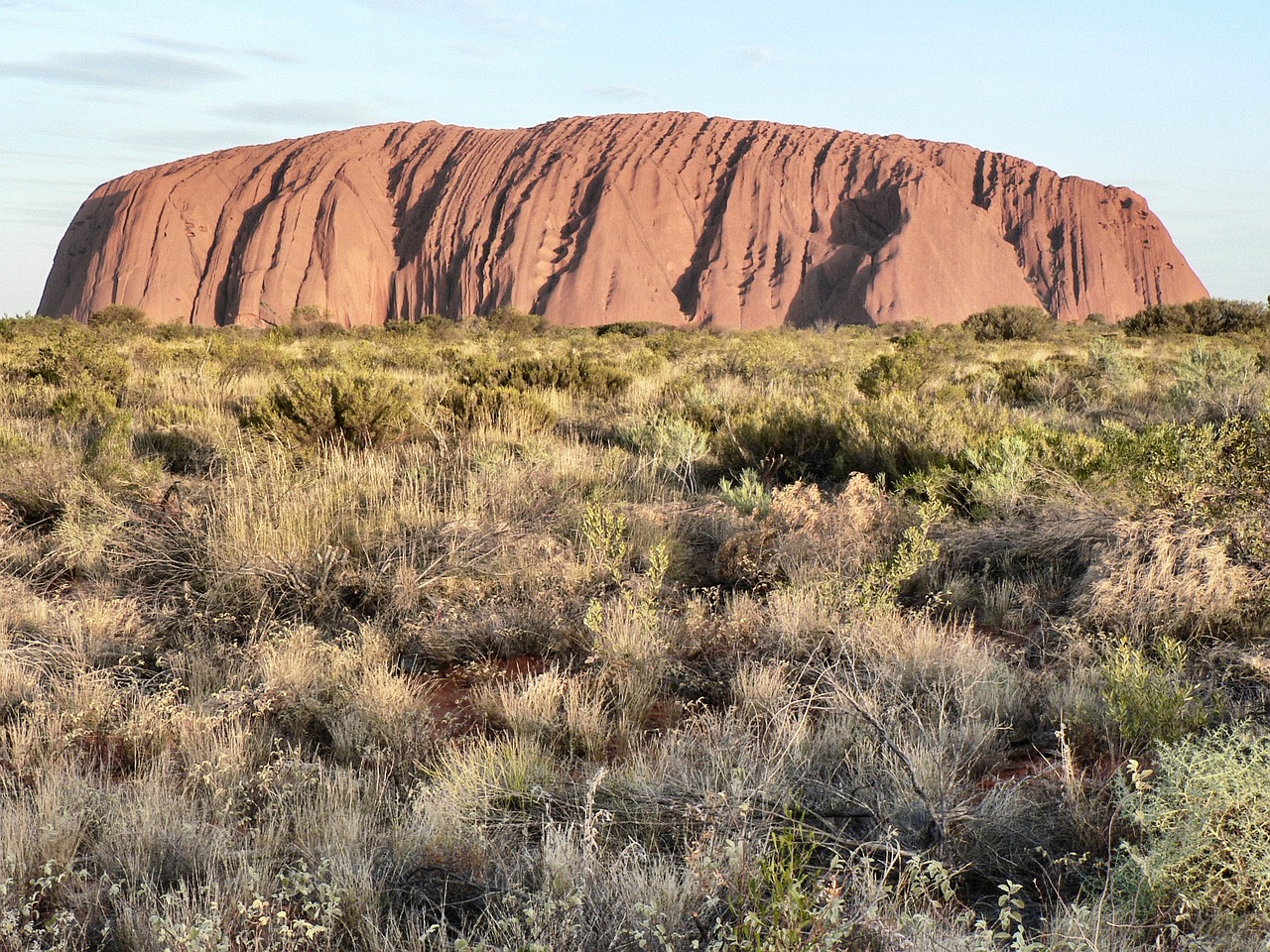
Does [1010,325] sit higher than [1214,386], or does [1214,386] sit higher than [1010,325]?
[1010,325]

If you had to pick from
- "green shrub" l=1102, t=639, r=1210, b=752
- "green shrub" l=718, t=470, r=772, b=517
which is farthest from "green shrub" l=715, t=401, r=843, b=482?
"green shrub" l=1102, t=639, r=1210, b=752

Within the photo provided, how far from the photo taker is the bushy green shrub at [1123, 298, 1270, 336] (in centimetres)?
2653

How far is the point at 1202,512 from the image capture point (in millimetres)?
→ 3988

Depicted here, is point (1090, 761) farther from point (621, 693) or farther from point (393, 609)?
point (393, 609)

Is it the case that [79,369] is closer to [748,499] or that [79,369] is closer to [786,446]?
[786,446]

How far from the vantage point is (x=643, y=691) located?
10.9 ft

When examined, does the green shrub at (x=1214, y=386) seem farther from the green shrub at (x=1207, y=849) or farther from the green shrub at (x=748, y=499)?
the green shrub at (x=1207, y=849)

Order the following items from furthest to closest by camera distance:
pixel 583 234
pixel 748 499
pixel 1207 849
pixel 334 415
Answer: pixel 583 234
pixel 334 415
pixel 748 499
pixel 1207 849

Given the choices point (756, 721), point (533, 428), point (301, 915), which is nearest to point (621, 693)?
point (756, 721)

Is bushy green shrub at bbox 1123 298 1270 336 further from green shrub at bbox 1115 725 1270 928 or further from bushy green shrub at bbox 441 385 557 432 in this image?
green shrub at bbox 1115 725 1270 928

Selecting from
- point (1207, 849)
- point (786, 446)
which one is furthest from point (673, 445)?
point (1207, 849)

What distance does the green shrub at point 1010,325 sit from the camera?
90.1ft

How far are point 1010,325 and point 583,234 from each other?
32.3 meters

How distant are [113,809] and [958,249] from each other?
60.4 m
